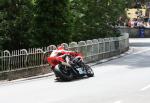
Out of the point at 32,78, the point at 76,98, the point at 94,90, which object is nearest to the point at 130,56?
the point at 32,78

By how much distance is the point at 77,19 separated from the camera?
1462 inches

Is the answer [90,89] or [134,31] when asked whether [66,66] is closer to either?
[90,89]

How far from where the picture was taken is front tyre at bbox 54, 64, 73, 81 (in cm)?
2056

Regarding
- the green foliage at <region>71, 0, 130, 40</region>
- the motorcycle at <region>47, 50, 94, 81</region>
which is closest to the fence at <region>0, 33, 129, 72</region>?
the motorcycle at <region>47, 50, 94, 81</region>

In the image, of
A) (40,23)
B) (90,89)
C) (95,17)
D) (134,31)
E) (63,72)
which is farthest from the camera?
(134,31)

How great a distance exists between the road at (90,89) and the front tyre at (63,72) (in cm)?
34

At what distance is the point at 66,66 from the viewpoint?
21.0 meters

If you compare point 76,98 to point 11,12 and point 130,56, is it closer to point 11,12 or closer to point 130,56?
point 11,12

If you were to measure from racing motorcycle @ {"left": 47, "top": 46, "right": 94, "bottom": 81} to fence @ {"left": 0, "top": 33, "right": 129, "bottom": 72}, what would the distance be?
1.44 m

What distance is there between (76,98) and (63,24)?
14162mm

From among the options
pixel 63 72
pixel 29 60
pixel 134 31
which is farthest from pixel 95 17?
pixel 134 31

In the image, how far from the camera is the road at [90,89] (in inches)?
611

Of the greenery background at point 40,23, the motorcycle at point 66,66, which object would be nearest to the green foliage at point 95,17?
the greenery background at point 40,23

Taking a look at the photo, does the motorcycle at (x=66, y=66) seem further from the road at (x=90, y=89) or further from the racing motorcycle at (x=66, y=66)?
A: the road at (x=90, y=89)
